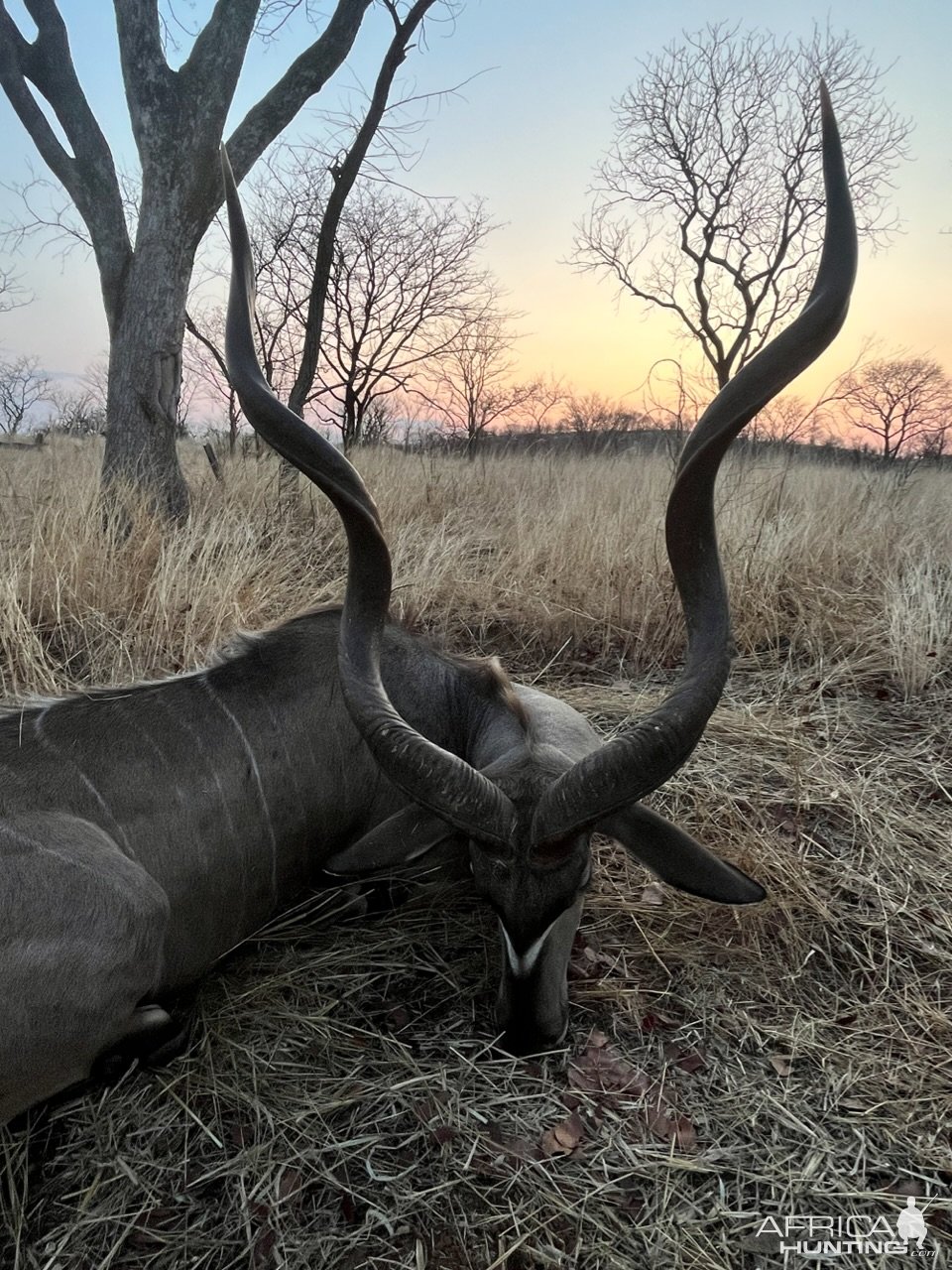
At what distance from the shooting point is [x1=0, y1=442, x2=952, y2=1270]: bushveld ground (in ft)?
6.25

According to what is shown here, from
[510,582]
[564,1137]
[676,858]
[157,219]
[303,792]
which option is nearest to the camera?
[564,1137]

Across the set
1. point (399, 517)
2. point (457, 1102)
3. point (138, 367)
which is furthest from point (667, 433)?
point (457, 1102)

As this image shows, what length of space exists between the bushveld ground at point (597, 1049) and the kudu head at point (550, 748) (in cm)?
32

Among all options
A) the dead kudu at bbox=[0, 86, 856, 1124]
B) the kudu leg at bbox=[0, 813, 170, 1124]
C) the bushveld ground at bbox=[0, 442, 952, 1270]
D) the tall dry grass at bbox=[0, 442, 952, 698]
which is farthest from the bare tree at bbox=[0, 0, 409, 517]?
the kudu leg at bbox=[0, 813, 170, 1124]

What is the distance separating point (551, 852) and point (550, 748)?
43 centimetres

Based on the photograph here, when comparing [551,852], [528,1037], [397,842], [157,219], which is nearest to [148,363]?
[157,219]

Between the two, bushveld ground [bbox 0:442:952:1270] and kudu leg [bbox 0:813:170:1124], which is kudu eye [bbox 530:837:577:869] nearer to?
bushveld ground [bbox 0:442:952:1270]

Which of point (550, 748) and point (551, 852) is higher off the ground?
point (550, 748)

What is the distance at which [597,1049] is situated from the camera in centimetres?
232

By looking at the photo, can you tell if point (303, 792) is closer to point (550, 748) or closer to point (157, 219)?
point (550, 748)

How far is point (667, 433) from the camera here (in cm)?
873

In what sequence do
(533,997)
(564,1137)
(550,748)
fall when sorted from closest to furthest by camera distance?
(564,1137)
(533,997)
(550,748)

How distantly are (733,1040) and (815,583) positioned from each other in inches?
154

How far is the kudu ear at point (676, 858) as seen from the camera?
93.0 inches
